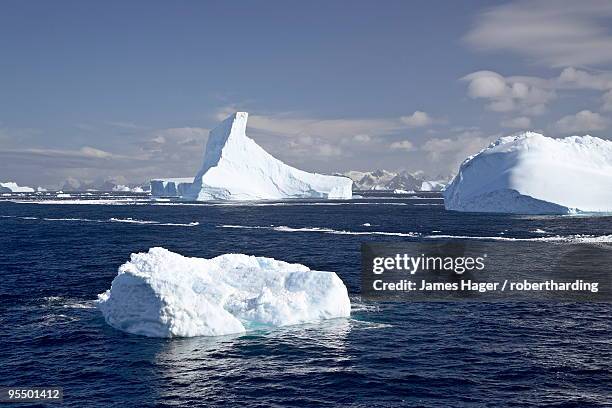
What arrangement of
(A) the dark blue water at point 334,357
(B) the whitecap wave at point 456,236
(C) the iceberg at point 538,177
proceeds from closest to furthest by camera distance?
(A) the dark blue water at point 334,357
(B) the whitecap wave at point 456,236
(C) the iceberg at point 538,177

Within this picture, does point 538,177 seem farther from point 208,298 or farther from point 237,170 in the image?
point 237,170

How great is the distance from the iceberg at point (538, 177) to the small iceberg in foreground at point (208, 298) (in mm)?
87024

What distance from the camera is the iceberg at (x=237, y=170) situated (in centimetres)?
16525

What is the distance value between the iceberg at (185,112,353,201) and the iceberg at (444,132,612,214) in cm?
7018

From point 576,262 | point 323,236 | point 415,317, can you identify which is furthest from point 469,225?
point 415,317

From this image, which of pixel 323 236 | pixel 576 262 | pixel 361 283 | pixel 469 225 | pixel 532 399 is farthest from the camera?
pixel 469 225

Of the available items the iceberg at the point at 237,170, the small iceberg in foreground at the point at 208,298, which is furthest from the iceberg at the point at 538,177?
the small iceberg in foreground at the point at 208,298

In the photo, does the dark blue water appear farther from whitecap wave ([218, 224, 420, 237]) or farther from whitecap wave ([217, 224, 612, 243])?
whitecap wave ([218, 224, 420, 237])

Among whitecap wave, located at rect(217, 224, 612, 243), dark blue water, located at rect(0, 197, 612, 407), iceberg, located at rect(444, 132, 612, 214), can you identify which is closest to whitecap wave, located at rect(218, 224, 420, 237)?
whitecap wave, located at rect(217, 224, 612, 243)

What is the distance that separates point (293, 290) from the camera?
31.3 m

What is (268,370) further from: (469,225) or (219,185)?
(219,185)

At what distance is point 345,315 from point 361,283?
452 inches

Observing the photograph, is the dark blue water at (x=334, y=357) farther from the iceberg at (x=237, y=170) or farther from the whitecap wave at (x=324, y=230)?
the iceberg at (x=237, y=170)

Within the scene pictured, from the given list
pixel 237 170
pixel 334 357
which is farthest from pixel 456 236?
pixel 237 170
